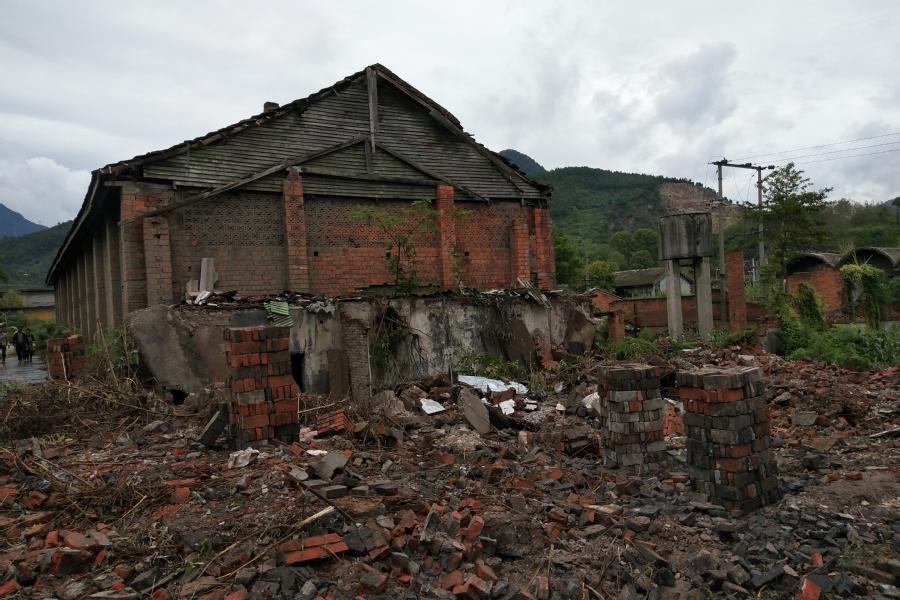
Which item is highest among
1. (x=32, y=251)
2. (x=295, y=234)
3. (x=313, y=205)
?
(x=32, y=251)

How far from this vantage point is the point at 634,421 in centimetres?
536

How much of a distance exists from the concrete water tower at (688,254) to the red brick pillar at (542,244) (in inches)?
140

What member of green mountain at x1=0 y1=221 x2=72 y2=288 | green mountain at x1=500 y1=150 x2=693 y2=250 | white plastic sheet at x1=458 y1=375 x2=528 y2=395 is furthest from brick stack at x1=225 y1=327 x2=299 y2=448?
green mountain at x1=0 y1=221 x2=72 y2=288

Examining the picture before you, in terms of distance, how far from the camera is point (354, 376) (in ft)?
30.5

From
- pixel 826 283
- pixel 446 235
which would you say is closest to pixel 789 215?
pixel 826 283

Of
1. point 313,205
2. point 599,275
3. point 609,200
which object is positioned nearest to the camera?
point 313,205

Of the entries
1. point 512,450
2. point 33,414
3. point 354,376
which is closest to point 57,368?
point 33,414

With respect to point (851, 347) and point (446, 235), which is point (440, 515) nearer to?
point (446, 235)

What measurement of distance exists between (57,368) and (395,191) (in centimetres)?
770

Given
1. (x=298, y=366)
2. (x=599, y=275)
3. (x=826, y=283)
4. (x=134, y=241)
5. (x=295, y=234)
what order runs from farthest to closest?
(x=599, y=275), (x=826, y=283), (x=295, y=234), (x=134, y=241), (x=298, y=366)

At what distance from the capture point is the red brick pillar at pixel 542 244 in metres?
14.9

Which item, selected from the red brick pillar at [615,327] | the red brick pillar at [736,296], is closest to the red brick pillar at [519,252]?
the red brick pillar at [615,327]

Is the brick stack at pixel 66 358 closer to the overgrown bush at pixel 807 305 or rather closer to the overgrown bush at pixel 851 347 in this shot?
the overgrown bush at pixel 851 347

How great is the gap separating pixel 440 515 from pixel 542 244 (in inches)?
464
